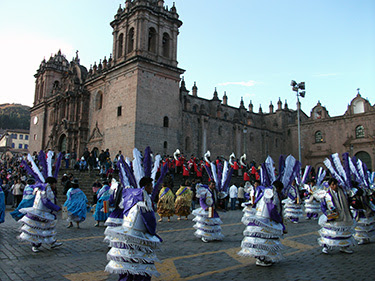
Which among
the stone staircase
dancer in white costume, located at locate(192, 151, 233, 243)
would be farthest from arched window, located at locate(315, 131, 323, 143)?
dancer in white costume, located at locate(192, 151, 233, 243)

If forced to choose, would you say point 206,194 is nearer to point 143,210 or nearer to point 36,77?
point 143,210

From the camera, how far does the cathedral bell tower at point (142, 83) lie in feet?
87.0

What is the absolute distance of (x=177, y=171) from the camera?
2197cm

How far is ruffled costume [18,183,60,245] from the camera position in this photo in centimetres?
730

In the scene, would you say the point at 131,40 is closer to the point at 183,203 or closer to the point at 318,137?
the point at 183,203

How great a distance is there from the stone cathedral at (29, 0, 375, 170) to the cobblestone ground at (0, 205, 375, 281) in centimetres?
1783

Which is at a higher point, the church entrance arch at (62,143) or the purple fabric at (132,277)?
the church entrance arch at (62,143)

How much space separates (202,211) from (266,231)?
9.82ft

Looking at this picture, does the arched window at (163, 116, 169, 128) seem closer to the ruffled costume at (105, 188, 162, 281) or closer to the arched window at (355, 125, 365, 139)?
the ruffled costume at (105, 188, 162, 281)

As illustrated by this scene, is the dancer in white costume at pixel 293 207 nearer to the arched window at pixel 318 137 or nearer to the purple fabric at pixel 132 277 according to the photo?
the purple fabric at pixel 132 277

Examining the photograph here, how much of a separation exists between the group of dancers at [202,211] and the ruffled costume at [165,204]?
2681 millimetres

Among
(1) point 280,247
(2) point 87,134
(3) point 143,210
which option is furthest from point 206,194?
(2) point 87,134

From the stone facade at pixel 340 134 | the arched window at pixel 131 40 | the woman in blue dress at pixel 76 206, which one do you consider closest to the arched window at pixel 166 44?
the arched window at pixel 131 40

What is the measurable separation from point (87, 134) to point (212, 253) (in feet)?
93.6
